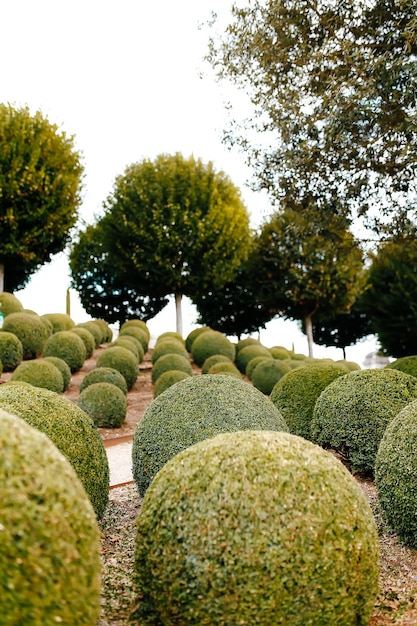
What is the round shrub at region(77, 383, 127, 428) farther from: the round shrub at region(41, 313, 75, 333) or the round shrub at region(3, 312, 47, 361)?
the round shrub at region(41, 313, 75, 333)

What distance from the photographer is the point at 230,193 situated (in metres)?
29.8

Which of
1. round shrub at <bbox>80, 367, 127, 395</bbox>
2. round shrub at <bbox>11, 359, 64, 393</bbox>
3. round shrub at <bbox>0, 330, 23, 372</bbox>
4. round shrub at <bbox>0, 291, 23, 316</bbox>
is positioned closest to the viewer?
round shrub at <bbox>11, 359, 64, 393</bbox>

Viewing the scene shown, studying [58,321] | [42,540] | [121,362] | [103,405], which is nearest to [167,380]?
[103,405]

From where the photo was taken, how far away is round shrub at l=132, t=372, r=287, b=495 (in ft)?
20.3

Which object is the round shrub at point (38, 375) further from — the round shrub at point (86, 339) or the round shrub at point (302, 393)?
the round shrub at point (302, 393)

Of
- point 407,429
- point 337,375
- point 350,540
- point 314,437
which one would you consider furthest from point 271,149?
point 350,540

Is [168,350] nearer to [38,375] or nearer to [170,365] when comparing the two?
[170,365]

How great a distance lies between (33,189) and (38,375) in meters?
13.0

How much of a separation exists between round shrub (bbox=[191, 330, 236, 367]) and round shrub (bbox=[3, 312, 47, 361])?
558 cm

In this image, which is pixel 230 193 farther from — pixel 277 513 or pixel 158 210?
pixel 277 513

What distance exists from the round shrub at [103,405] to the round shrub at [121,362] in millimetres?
3884

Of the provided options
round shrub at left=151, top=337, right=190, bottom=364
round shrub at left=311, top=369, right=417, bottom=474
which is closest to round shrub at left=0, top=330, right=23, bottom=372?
round shrub at left=151, top=337, right=190, bottom=364

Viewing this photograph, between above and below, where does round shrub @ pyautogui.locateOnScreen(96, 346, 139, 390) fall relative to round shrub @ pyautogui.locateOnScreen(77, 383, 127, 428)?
above

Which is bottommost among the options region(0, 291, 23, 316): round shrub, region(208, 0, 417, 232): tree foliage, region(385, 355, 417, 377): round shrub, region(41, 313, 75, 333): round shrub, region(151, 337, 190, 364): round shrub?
region(385, 355, 417, 377): round shrub
